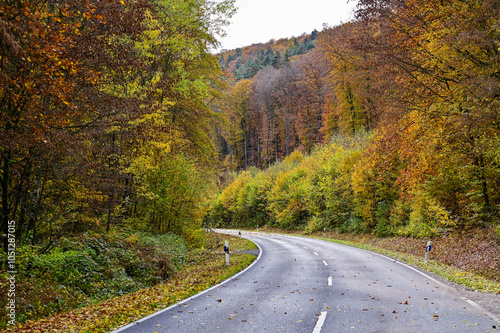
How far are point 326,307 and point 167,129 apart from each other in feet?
30.4

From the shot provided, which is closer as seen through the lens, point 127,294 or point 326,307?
point 326,307

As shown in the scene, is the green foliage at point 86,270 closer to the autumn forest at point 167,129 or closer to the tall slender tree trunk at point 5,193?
the autumn forest at point 167,129

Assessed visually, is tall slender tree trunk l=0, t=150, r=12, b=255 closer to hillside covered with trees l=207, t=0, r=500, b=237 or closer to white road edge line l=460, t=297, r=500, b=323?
white road edge line l=460, t=297, r=500, b=323

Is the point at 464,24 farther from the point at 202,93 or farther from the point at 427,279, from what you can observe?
the point at 202,93

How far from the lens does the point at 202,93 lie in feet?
60.8

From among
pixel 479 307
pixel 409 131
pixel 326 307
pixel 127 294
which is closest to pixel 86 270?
pixel 127 294

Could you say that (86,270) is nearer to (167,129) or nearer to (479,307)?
(167,129)

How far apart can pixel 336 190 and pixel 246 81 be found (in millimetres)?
45239

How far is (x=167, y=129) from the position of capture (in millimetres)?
13391

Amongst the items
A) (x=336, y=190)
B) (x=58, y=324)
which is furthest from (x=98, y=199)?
(x=336, y=190)

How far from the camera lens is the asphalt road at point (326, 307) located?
5773 millimetres

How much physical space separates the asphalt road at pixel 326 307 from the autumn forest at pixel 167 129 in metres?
3.82

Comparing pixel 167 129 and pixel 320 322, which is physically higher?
pixel 167 129

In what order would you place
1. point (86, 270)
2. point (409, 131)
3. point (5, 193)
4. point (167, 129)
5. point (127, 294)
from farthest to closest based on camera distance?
point (409, 131)
point (167, 129)
point (86, 270)
point (127, 294)
point (5, 193)
